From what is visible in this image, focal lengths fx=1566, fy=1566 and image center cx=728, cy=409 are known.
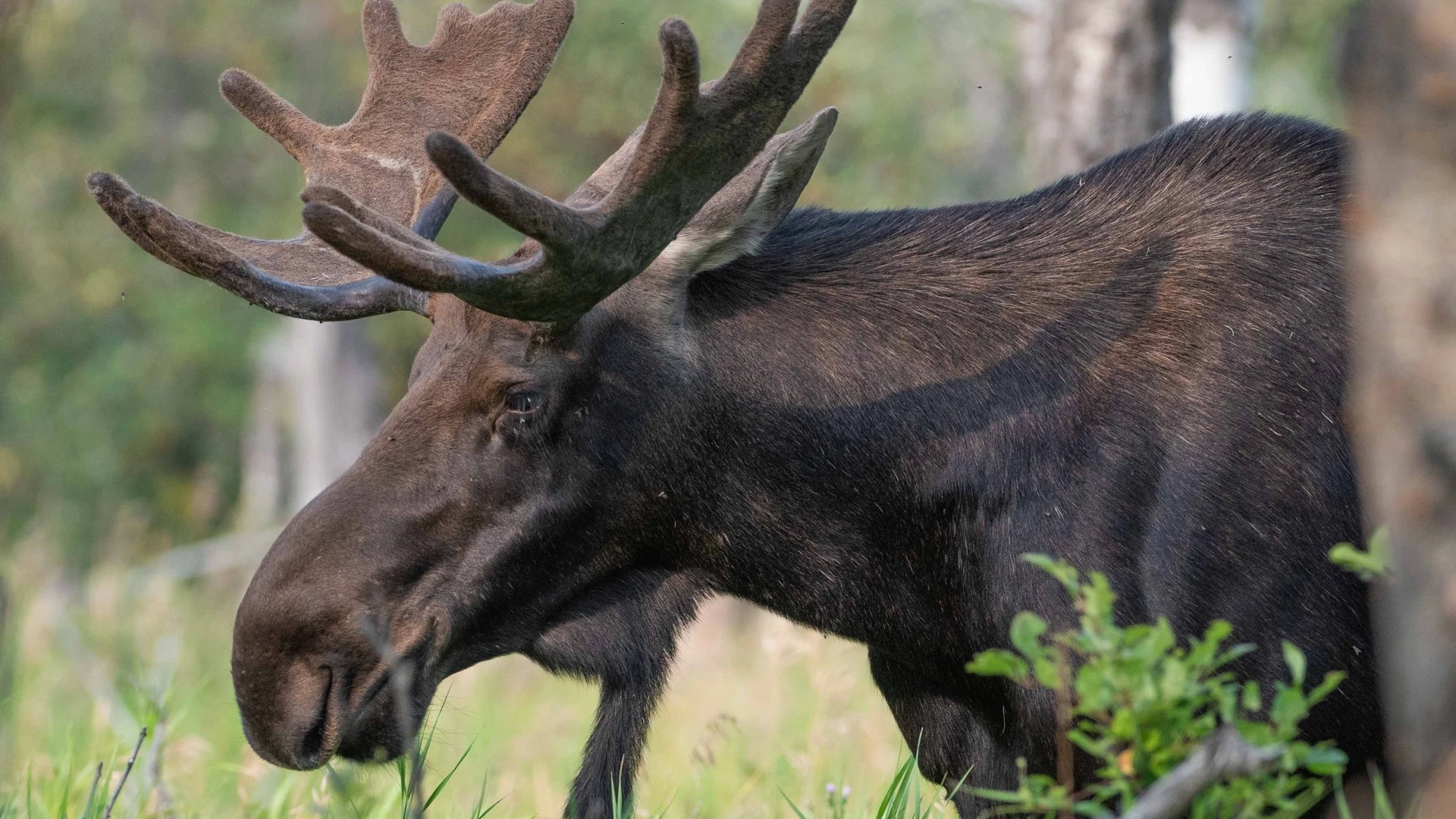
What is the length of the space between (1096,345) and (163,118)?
1571cm

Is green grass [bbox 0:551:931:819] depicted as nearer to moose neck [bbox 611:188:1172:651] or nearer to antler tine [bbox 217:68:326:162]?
moose neck [bbox 611:188:1172:651]

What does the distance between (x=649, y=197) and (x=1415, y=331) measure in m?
1.53

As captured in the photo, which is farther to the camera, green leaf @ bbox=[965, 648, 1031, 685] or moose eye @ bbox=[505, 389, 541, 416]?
moose eye @ bbox=[505, 389, 541, 416]

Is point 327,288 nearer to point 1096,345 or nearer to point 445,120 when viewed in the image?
point 445,120

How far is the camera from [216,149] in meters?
16.0

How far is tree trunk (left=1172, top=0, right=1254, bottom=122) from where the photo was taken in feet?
23.7

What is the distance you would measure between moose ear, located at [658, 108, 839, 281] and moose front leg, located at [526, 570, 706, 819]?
700mm

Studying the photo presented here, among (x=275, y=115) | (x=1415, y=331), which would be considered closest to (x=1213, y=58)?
(x=275, y=115)

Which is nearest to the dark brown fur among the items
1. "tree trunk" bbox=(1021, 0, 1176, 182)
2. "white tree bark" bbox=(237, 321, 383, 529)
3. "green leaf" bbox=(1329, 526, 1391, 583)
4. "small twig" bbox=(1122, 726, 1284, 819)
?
"green leaf" bbox=(1329, 526, 1391, 583)

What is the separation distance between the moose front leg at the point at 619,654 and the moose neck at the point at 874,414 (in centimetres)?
13

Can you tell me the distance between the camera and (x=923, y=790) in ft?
15.9

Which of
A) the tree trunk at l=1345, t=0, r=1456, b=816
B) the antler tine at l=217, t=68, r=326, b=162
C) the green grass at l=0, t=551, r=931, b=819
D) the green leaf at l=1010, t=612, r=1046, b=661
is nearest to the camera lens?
the tree trunk at l=1345, t=0, r=1456, b=816

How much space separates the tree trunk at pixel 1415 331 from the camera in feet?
5.98

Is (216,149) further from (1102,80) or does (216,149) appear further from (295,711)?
(295,711)
